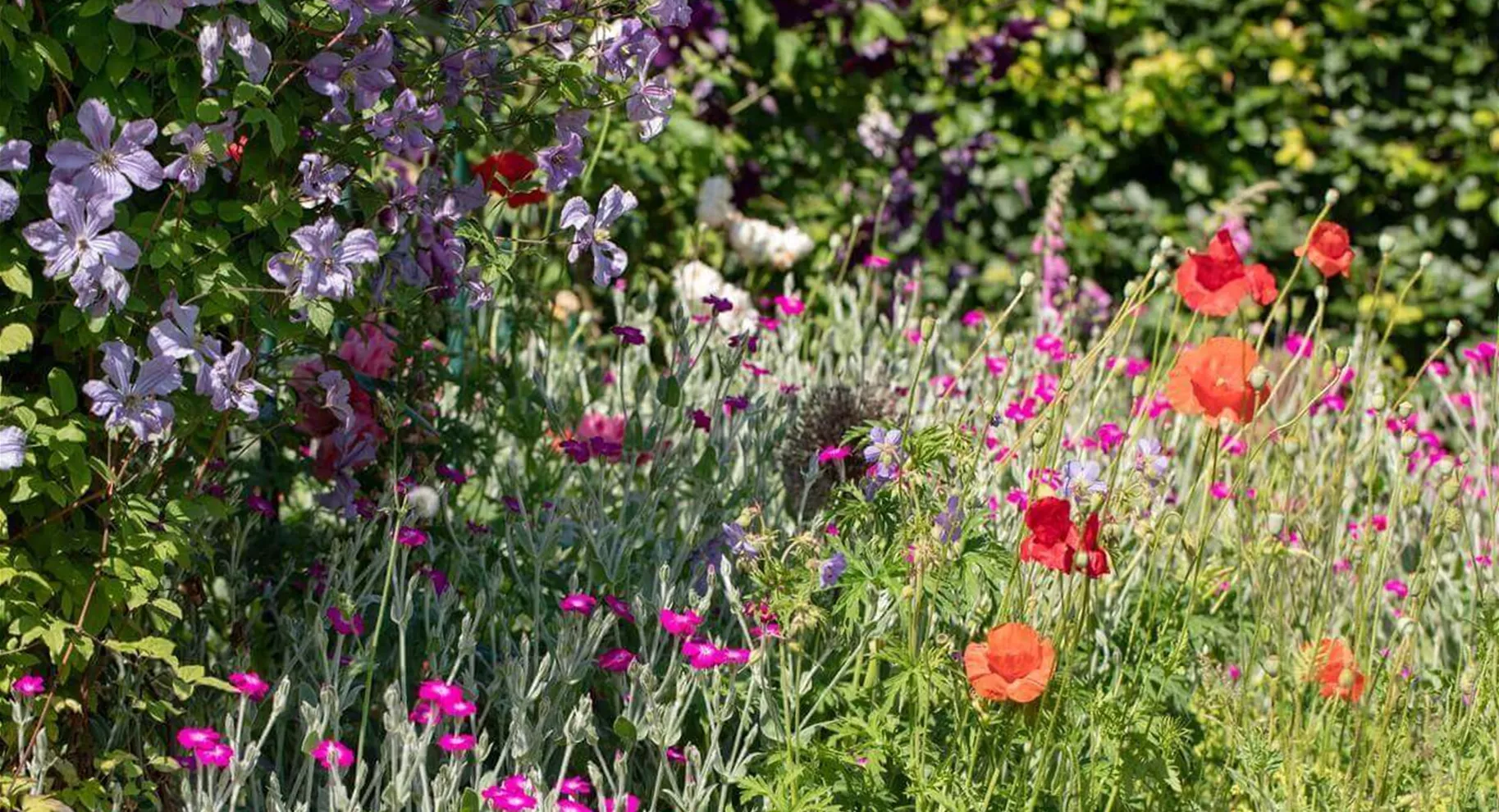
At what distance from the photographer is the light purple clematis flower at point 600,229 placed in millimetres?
2266

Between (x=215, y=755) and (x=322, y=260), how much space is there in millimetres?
614

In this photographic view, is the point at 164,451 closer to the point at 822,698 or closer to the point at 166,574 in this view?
the point at 166,574

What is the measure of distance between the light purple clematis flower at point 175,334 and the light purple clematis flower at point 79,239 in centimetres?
9

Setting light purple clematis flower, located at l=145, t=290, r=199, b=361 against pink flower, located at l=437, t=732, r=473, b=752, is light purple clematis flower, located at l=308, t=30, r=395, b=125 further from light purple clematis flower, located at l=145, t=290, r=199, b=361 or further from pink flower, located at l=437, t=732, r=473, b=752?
pink flower, located at l=437, t=732, r=473, b=752

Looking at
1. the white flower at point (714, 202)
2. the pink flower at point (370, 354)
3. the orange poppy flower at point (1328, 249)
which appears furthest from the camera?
the white flower at point (714, 202)

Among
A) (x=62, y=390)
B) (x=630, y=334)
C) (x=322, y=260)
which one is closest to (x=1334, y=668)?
(x=630, y=334)

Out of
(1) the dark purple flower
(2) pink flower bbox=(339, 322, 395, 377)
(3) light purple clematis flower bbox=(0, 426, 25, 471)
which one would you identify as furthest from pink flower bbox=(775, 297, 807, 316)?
(3) light purple clematis flower bbox=(0, 426, 25, 471)

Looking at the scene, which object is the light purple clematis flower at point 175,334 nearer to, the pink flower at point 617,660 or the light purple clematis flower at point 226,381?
the light purple clematis flower at point 226,381

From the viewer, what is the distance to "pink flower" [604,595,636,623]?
2.32 meters

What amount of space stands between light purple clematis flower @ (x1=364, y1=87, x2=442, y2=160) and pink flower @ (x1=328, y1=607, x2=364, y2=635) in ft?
2.08

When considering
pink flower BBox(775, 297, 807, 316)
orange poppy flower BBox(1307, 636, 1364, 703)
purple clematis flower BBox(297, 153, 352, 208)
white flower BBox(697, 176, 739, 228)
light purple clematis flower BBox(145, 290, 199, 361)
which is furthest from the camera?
white flower BBox(697, 176, 739, 228)

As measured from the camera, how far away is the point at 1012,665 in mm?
1922

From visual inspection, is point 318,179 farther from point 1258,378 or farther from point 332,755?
point 1258,378

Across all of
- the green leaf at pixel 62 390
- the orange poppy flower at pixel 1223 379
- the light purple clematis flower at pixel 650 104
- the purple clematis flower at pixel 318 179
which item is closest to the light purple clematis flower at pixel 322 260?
the purple clematis flower at pixel 318 179
